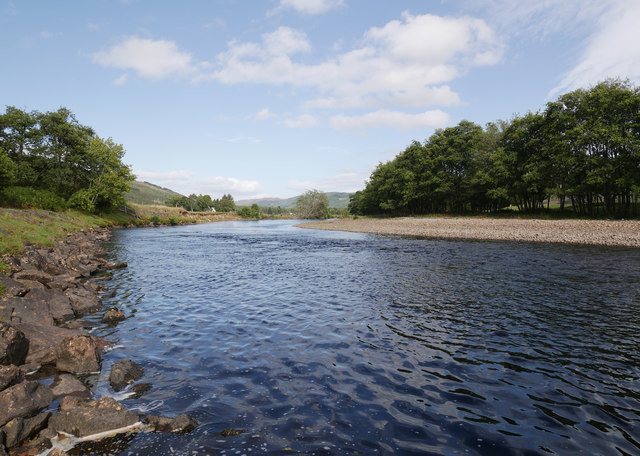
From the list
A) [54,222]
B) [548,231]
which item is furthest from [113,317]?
[548,231]

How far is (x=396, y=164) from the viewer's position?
130500mm

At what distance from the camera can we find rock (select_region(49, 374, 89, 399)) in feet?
27.0

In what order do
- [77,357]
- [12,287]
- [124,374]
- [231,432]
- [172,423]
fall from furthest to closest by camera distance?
[12,287], [77,357], [124,374], [172,423], [231,432]

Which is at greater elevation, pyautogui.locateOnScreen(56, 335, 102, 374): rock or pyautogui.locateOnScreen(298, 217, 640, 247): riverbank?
pyautogui.locateOnScreen(298, 217, 640, 247): riverbank

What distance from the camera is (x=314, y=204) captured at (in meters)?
188

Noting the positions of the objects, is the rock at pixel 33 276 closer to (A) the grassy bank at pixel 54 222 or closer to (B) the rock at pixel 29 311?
(A) the grassy bank at pixel 54 222

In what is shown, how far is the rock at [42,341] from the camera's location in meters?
→ 10.3

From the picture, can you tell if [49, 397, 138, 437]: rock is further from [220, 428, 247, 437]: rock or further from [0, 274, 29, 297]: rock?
[0, 274, 29, 297]: rock

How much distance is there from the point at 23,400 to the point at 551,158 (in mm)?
76191

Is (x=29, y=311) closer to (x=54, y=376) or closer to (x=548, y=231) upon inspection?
(x=54, y=376)

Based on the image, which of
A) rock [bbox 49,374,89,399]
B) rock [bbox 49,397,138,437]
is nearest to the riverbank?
rock [bbox 49,397,138,437]

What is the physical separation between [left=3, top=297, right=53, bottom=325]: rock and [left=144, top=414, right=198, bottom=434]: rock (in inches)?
336

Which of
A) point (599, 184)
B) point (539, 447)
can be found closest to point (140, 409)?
point (539, 447)

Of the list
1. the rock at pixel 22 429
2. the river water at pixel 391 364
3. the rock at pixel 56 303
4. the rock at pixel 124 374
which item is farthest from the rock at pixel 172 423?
the rock at pixel 56 303
